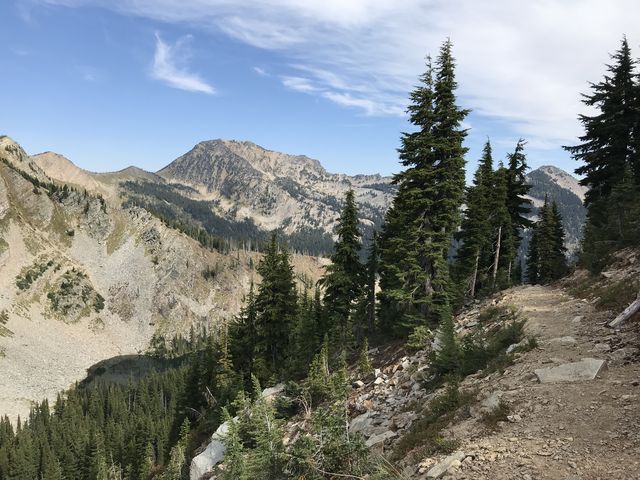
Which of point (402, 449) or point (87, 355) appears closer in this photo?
point (402, 449)

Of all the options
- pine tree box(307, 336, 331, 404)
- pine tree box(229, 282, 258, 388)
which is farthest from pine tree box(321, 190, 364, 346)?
pine tree box(229, 282, 258, 388)

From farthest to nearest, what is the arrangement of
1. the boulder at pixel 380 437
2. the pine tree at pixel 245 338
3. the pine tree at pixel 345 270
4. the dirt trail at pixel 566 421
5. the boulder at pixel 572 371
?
the pine tree at pixel 245 338
the pine tree at pixel 345 270
the boulder at pixel 380 437
the boulder at pixel 572 371
the dirt trail at pixel 566 421

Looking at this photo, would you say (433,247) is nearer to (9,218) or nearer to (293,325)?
(293,325)

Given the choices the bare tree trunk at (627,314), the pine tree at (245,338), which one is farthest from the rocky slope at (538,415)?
the pine tree at (245,338)

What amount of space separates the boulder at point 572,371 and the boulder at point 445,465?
13.9ft

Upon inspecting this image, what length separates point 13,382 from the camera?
122 m

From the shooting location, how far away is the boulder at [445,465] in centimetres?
934

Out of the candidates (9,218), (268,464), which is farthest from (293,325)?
(9,218)

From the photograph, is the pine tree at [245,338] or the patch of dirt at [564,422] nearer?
the patch of dirt at [564,422]

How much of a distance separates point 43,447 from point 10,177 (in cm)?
14862

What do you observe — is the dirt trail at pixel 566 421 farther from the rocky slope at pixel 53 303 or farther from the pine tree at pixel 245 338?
the rocky slope at pixel 53 303

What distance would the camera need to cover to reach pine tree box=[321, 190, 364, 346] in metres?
36.1

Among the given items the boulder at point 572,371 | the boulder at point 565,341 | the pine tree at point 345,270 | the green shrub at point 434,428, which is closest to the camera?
the green shrub at point 434,428

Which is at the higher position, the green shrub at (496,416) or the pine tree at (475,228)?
the pine tree at (475,228)
